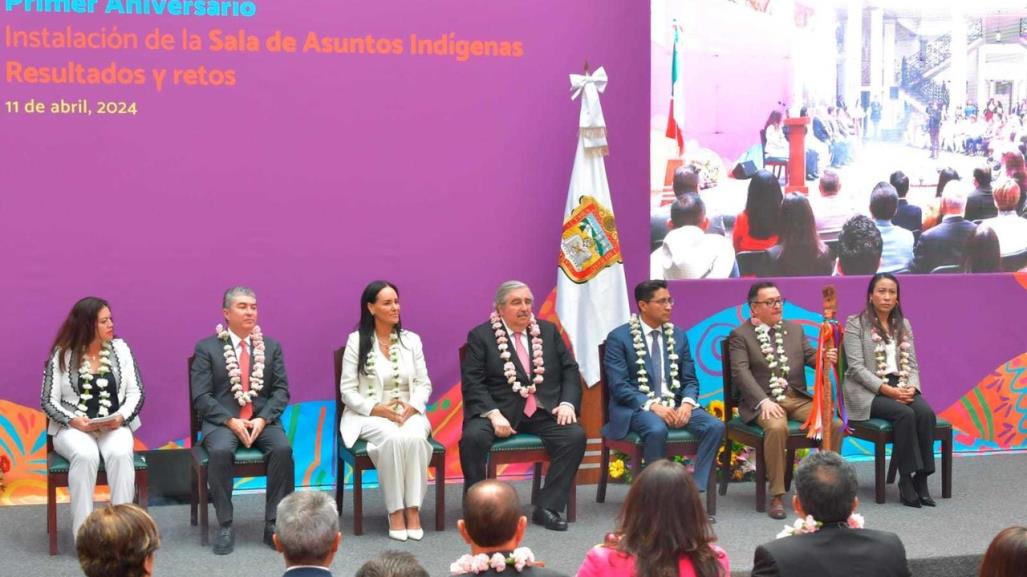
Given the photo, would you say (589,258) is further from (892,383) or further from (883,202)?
(883,202)

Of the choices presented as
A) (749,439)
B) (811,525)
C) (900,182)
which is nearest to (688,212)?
(900,182)

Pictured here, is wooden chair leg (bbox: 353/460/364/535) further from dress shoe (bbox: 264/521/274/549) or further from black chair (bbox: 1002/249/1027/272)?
black chair (bbox: 1002/249/1027/272)

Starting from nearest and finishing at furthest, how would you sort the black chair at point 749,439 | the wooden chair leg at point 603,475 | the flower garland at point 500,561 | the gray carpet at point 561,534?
the flower garland at point 500,561
the gray carpet at point 561,534
the black chair at point 749,439
the wooden chair leg at point 603,475

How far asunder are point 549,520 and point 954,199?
3345mm

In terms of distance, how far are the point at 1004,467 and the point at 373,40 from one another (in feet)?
14.2

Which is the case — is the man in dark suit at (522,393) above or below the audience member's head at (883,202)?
below

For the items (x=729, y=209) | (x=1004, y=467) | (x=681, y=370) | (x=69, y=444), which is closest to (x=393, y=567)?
(x=69, y=444)

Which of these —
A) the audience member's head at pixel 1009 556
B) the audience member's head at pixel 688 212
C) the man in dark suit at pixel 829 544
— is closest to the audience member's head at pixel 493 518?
the man in dark suit at pixel 829 544

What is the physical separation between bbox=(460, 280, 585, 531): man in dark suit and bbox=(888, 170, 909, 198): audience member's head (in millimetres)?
2394

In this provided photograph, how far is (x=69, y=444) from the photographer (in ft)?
18.5

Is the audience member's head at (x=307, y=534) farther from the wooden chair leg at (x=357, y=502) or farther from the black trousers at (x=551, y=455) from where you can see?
the black trousers at (x=551, y=455)

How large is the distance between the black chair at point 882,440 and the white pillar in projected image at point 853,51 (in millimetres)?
1994

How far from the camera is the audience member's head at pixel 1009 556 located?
8.63 feet

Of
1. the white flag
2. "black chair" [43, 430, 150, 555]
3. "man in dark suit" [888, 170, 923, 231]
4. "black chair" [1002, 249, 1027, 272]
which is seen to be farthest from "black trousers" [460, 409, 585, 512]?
"black chair" [1002, 249, 1027, 272]
